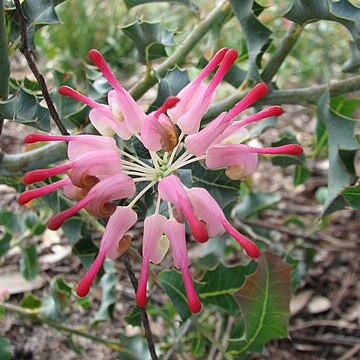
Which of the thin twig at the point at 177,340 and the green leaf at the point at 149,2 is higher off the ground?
the green leaf at the point at 149,2

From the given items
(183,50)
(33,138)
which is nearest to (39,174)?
(33,138)

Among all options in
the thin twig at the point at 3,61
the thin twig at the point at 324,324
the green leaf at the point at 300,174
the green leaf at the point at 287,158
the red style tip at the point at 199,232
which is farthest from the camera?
the thin twig at the point at 324,324

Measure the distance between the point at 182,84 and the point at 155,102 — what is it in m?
0.04

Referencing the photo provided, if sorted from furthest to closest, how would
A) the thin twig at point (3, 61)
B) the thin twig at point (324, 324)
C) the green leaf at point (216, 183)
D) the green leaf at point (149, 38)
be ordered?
the thin twig at point (324, 324) < the green leaf at point (149, 38) < the green leaf at point (216, 183) < the thin twig at point (3, 61)

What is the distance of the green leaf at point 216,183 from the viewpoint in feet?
2.46

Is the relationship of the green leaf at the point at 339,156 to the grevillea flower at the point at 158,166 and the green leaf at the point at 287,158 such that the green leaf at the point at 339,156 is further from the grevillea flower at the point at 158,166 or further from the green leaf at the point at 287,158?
the grevillea flower at the point at 158,166

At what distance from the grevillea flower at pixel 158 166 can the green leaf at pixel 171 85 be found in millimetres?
163

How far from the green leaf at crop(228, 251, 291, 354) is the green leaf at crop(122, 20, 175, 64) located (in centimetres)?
31

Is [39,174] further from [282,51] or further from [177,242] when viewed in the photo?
[282,51]

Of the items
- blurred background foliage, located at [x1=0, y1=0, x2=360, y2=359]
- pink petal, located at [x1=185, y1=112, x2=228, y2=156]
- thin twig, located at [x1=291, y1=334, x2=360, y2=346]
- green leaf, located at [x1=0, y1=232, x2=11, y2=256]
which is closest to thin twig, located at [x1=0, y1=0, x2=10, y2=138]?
blurred background foliage, located at [x1=0, y1=0, x2=360, y2=359]

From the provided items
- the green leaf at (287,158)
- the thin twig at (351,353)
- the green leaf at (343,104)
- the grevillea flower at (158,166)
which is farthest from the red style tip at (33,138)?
the thin twig at (351,353)

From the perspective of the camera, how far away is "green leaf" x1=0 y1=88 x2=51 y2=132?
0.65m

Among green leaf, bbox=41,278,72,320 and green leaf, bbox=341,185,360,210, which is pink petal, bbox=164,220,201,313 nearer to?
green leaf, bbox=341,185,360,210

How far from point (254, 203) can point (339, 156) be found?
1.39 feet
